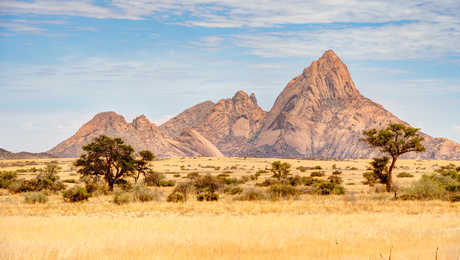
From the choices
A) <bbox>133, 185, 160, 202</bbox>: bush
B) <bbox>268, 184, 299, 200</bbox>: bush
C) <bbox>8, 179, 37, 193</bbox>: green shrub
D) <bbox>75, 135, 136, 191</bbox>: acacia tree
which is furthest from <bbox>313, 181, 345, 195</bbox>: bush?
<bbox>8, 179, 37, 193</bbox>: green shrub

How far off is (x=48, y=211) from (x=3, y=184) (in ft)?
64.2

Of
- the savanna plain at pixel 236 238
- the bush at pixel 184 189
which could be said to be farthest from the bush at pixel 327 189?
the savanna plain at pixel 236 238

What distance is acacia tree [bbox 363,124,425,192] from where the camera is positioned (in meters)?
28.9

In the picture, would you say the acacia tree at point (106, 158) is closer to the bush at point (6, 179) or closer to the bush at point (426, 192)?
the bush at point (6, 179)

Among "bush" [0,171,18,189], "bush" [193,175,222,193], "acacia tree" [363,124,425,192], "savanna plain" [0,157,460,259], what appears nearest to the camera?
"savanna plain" [0,157,460,259]

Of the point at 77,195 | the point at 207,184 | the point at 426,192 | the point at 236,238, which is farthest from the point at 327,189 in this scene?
the point at 236,238

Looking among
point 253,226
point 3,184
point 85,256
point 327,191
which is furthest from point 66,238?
point 3,184

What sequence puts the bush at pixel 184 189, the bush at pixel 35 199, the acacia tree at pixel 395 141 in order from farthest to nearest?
the acacia tree at pixel 395 141, the bush at pixel 184 189, the bush at pixel 35 199

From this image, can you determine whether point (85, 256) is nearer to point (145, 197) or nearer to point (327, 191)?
point (145, 197)

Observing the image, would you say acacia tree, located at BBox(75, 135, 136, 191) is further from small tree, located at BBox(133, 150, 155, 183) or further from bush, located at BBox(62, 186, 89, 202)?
bush, located at BBox(62, 186, 89, 202)

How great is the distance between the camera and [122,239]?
10.8 meters

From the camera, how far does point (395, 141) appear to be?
29.5 meters

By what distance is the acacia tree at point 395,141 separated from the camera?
94.9 feet

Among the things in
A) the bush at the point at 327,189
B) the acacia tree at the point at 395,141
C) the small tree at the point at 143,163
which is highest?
the acacia tree at the point at 395,141
